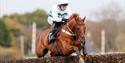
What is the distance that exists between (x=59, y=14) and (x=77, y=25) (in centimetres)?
116

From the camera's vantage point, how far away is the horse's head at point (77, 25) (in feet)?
47.8

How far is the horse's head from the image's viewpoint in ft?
47.8

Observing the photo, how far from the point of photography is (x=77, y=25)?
14.8 m

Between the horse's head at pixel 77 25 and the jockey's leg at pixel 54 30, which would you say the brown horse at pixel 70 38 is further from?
the jockey's leg at pixel 54 30

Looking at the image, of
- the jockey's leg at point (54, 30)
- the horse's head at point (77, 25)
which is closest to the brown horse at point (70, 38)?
the horse's head at point (77, 25)

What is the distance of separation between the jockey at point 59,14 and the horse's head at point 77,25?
0.52 metres

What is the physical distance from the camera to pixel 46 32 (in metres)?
17.0

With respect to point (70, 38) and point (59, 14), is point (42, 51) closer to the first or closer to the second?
point (59, 14)

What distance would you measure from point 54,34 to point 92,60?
1718mm

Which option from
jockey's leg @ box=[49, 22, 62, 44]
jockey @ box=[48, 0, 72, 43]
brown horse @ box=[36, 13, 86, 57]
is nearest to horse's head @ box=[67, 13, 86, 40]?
brown horse @ box=[36, 13, 86, 57]

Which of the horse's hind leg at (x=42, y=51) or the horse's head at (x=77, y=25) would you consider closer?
the horse's head at (x=77, y=25)

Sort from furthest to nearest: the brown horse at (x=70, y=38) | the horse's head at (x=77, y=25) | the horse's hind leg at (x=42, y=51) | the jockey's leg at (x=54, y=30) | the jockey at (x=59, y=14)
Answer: the horse's hind leg at (x=42, y=51) < the jockey's leg at (x=54, y=30) < the jockey at (x=59, y=14) < the brown horse at (x=70, y=38) < the horse's head at (x=77, y=25)

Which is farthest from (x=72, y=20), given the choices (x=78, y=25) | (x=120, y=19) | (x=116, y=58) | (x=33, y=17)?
(x=33, y=17)

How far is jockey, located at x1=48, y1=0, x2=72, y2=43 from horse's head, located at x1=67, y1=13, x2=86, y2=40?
52 cm
